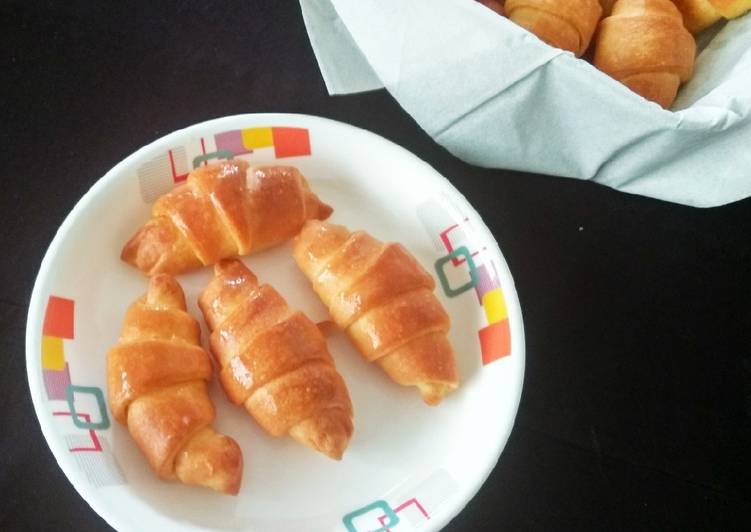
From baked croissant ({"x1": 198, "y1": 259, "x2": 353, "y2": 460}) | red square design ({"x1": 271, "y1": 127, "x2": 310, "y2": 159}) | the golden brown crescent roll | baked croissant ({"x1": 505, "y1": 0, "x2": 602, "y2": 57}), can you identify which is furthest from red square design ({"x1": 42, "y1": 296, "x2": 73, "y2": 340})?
the golden brown crescent roll

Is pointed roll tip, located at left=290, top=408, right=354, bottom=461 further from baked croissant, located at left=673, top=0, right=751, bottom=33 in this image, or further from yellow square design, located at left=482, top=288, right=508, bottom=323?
baked croissant, located at left=673, top=0, right=751, bottom=33

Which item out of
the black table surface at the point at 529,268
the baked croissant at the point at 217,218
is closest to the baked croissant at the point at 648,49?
the black table surface at the point at 529,268

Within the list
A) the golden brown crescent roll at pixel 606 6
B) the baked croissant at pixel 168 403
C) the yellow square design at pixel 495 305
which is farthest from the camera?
the golden brown crescent roll at pixel 606 6

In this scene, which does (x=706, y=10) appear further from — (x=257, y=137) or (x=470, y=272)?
(x=257, y=137)

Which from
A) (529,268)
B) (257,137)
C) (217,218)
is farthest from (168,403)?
(529,268)

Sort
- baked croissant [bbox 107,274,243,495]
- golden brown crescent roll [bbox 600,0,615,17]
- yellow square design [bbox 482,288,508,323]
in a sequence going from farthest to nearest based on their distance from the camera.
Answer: golden brown crescent roll [bbox 600,0,615,17] → yellow square design [bbox 482,288,508,323] → baked croissant [bbox 107,274,243,495]

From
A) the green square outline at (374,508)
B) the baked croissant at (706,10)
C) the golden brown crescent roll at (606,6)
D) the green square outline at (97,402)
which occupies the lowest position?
the green square outline at (374,508)

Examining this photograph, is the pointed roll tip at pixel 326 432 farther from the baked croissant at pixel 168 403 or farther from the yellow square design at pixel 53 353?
the yellow square design at pixel 53 353
